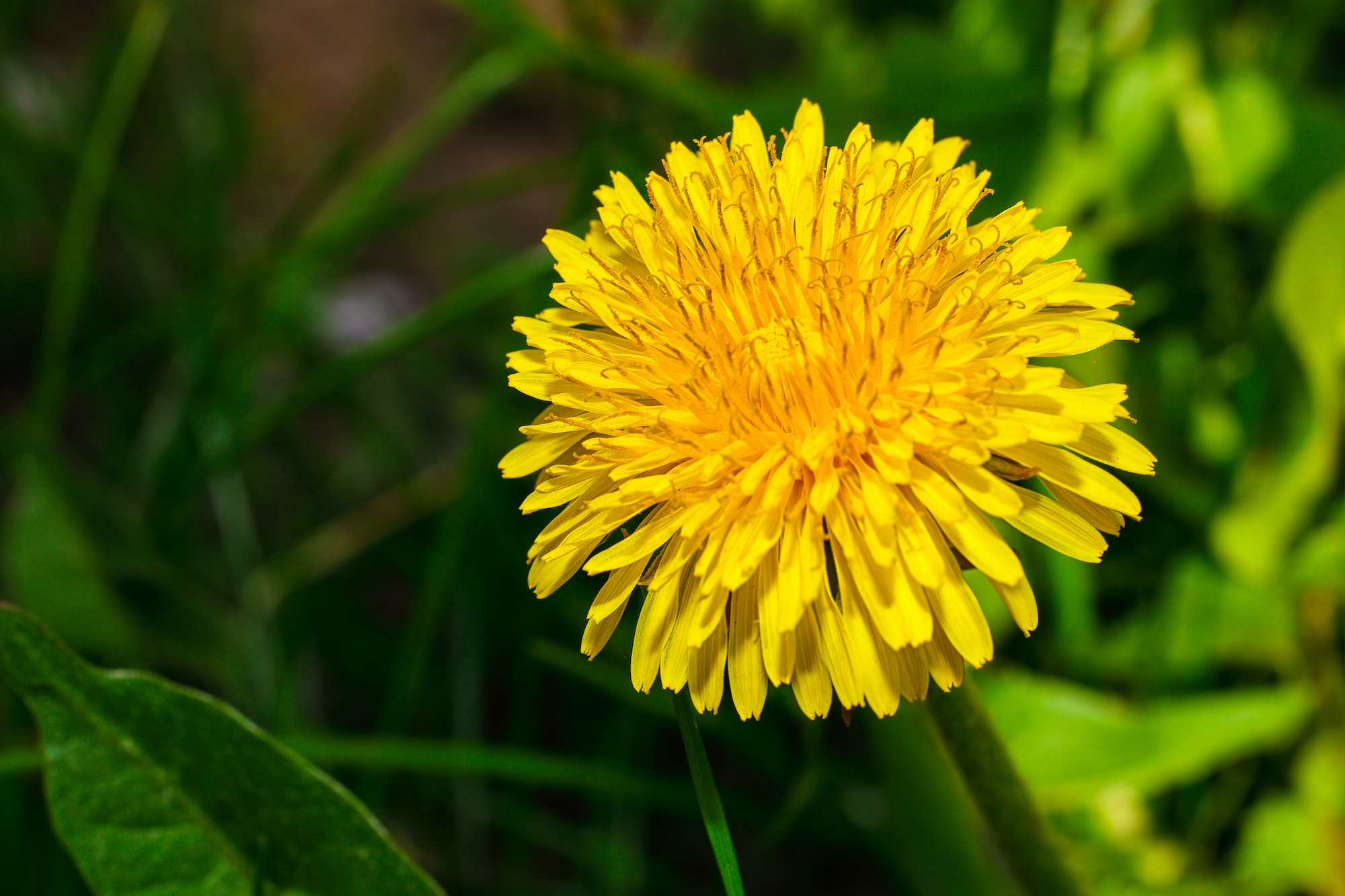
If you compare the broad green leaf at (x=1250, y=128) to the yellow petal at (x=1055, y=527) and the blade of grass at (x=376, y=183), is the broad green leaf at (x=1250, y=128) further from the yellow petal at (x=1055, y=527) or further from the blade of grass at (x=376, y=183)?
the blade of grass at (x=376, y=183)

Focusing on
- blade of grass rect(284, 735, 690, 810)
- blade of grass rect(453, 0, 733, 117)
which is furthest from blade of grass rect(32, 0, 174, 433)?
blade of grass rect(284, 735, 690, 810)

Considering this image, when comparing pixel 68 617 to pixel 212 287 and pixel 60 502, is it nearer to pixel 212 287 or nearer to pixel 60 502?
pixel 60 502

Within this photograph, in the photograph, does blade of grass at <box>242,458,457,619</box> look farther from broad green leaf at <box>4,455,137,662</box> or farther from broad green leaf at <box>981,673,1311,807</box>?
broad green leaf at <box>981,673,1311,807</box>

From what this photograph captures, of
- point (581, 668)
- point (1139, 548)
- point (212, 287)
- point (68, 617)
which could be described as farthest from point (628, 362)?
point (212, 287)

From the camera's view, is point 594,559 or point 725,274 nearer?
point 594,559

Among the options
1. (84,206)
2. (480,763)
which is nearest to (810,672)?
(480,763)

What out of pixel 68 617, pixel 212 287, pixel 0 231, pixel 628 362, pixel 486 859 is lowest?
pixel 486 859

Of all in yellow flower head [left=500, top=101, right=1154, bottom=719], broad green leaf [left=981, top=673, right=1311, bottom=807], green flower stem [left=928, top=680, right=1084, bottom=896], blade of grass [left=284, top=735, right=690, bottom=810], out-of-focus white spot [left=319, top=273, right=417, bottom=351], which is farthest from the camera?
out-of-focus white spot [left=319, top=273, right=417, bottom=351]

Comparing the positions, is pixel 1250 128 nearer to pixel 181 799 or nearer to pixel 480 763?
pixel 480 763

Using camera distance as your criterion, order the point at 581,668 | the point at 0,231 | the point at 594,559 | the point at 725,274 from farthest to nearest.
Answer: the point at 0,231
the point at 581,668
the point at 725,274
the point at 594,559
